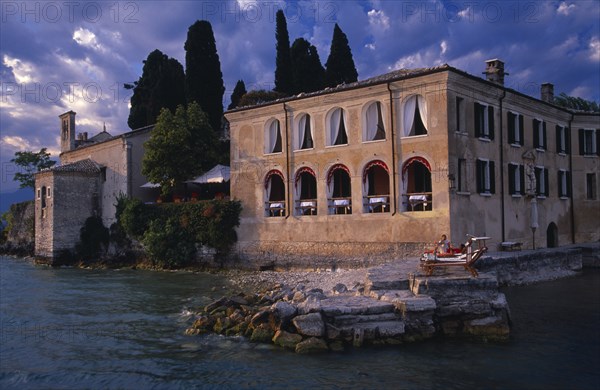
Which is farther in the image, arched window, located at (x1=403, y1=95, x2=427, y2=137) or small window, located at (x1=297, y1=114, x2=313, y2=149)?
small window, located at (x1=297, y1=114, x2=313, y2=149)

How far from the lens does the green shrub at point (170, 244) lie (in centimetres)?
2661

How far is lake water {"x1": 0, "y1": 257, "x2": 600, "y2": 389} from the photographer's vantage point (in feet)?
30.8

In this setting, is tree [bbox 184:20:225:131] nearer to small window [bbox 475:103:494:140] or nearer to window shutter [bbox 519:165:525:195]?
small window [bbox 475:103:494:140]

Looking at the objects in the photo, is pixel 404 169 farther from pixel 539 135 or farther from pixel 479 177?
pixel 539 135

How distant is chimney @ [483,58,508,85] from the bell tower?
3007 centimetres

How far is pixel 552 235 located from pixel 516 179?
450 centimetres

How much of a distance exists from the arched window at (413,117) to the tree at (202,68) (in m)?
20.5

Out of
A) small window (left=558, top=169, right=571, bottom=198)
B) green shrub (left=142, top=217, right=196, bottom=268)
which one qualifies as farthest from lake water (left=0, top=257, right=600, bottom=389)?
small window (left=558, top=169, right=571, bottom=198)

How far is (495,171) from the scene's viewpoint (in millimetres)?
21578

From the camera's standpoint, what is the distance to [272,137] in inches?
984

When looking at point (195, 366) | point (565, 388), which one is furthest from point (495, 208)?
point (195, 366)

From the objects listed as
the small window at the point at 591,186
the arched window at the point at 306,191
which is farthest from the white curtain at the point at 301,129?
the small window at the point at 591,186

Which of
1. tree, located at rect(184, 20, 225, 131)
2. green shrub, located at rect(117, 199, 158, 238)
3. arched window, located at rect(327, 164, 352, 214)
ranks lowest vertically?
green shrub, located at rect(117, 199, 158, 238)

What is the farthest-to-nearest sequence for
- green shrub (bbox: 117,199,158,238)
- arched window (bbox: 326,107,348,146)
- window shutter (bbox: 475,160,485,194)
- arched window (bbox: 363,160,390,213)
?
green shrub (bbox: 117,199,158,238) < arched window (bbox: 326,107,348,146) < arched window (bbox: 363,160,390,213) < window shutter (bbox: 475,160,485,194)
